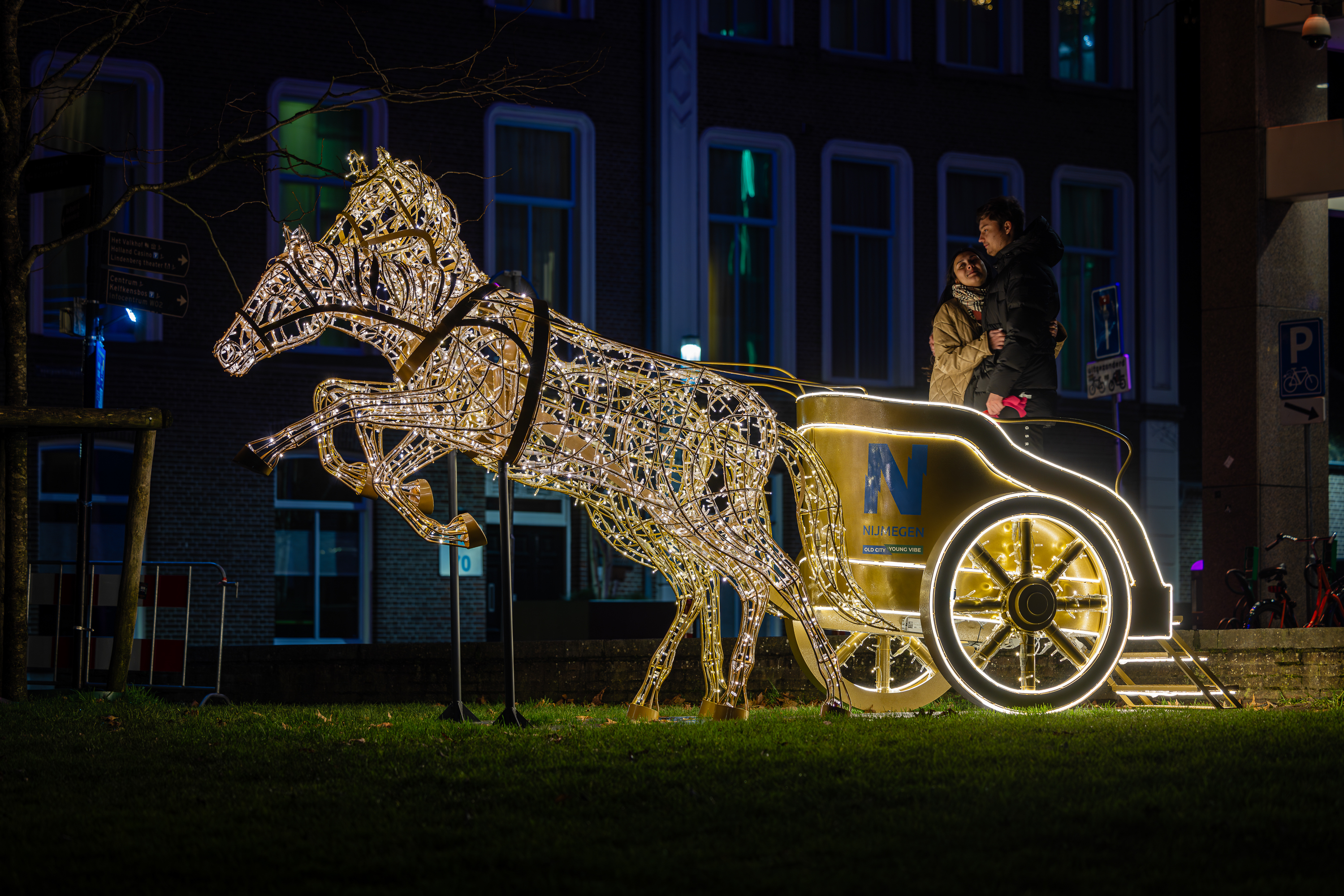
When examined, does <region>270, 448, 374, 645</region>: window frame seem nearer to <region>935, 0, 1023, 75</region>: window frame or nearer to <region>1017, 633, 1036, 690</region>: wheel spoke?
<region>935, 0, 1023, 75</region>: window frame

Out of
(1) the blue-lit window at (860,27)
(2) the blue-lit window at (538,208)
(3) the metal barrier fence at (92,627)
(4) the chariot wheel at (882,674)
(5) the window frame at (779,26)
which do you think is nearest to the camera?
(4) the chariot wheel at (882,674)

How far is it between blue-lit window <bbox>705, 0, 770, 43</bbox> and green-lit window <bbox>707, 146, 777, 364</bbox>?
1.73 m

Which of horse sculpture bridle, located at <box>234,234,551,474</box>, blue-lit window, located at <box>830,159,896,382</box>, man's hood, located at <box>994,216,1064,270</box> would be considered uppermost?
blue-lit window, located at <box>830,159,896,382</box>

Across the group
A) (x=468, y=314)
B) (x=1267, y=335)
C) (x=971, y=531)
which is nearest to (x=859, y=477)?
(x=971, y=531)

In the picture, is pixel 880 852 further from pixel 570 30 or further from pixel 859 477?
pixel 570 30

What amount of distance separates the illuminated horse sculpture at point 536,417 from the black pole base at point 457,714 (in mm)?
1228

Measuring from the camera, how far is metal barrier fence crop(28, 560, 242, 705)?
10.3 m

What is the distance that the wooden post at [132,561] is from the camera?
9562 millimetres

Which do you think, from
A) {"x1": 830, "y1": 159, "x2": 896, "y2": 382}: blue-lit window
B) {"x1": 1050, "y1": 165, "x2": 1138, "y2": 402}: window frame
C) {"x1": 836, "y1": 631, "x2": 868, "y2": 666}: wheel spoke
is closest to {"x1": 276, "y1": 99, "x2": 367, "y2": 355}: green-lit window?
{"x1": 830, "y1": 159, "x2": 896, "y2": 382}: blue-lit window

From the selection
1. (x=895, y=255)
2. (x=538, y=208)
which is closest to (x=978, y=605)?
(x=538, y=208)

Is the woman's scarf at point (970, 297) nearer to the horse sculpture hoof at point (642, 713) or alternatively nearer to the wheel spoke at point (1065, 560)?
the wheel spoke at point (1065, 560)

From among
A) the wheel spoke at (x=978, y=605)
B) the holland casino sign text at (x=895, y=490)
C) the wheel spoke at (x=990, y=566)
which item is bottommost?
the wheel spoke at (x=978, y=605)

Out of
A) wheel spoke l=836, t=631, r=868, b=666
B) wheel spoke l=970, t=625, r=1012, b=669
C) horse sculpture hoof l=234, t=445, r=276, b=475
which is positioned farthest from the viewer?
wheel spoke l=836, t=631, r=868, b=666

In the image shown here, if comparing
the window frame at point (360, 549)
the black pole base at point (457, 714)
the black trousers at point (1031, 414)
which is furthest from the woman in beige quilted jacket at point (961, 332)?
the window frame at point (360, 549)
